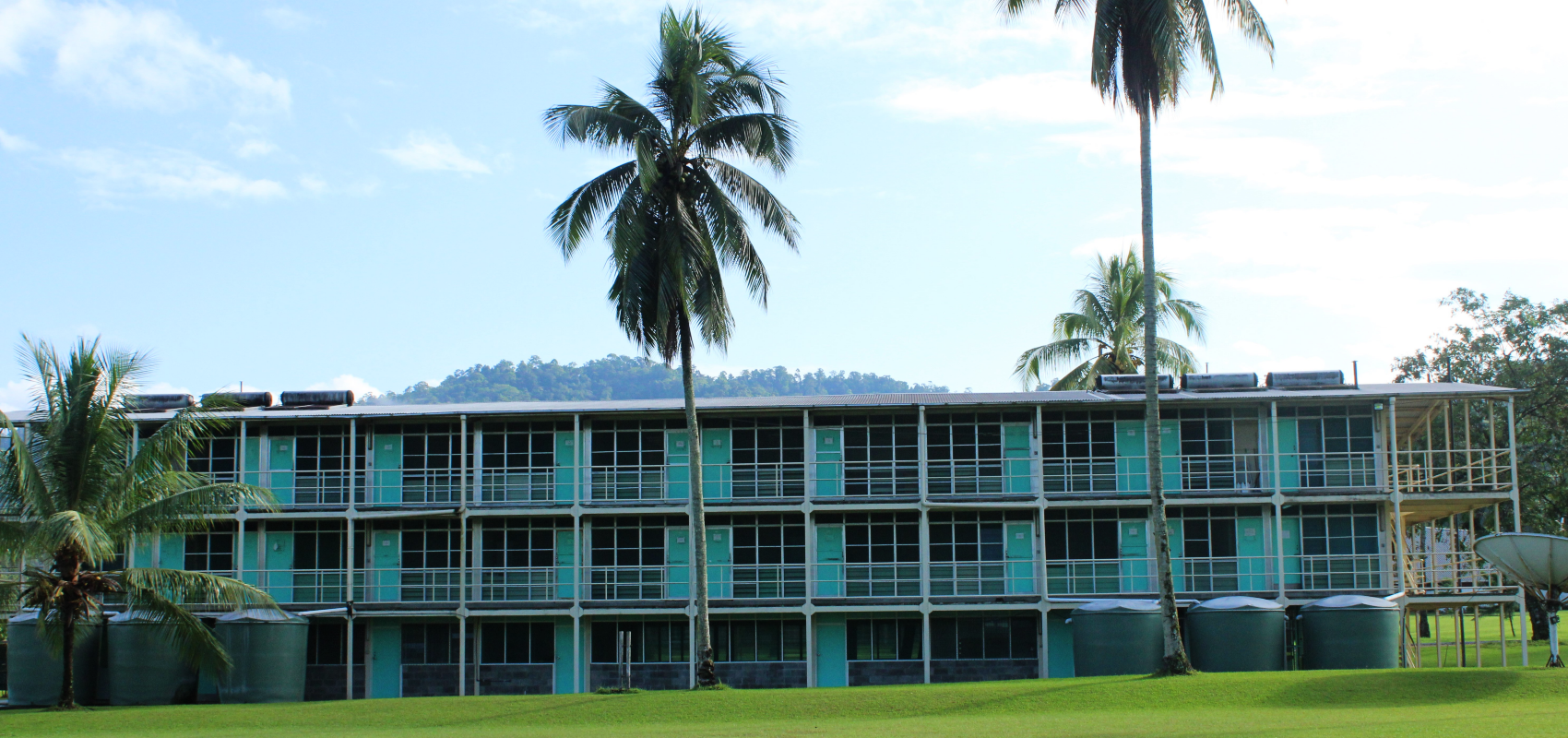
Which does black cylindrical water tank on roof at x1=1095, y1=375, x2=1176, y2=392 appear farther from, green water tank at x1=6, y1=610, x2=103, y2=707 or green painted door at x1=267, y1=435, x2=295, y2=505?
green water tank at x1=6, y1=610, x2=103, y2=707

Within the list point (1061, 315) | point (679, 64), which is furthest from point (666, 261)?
point (1061, 315)

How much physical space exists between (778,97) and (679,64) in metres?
2.10

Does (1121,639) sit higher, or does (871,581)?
(871,581)

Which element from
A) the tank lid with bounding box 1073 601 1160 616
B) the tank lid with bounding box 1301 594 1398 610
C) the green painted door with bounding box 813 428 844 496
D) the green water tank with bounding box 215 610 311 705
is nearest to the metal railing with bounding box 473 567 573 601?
the green water tank with bounding box 215 610 311 705

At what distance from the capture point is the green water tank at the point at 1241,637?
28.7 m

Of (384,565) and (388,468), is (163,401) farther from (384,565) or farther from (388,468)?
(384,565)

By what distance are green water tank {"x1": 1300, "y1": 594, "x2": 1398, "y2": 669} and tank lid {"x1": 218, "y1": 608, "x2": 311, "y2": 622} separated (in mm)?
21043

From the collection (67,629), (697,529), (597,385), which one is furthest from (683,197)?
(597,385)

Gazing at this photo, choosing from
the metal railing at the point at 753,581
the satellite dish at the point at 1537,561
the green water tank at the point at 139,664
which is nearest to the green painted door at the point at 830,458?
the metal railing at the point at 753,581

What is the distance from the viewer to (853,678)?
3297 centimetres

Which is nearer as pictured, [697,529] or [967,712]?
[967,712]

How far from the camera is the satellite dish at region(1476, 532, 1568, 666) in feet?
79.7

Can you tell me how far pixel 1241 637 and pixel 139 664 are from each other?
22.2 meters

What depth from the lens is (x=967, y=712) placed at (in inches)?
888
